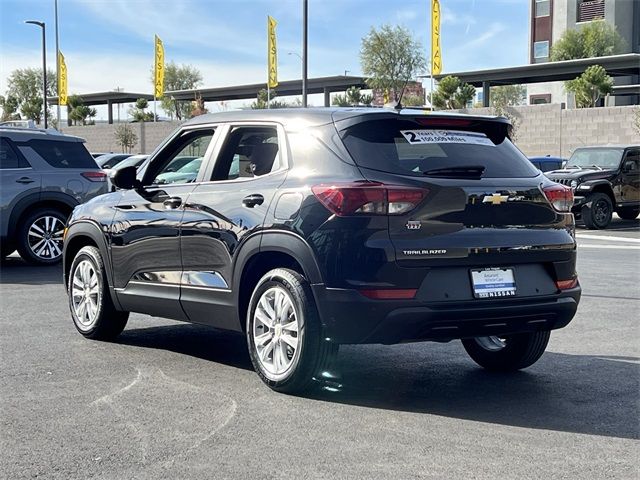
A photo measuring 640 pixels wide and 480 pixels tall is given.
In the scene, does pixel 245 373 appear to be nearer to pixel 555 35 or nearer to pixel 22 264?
pixel 22 264

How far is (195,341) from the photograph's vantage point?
7.45 metres

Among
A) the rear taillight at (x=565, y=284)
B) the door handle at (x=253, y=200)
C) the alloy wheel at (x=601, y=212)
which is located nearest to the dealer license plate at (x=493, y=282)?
the rear taillight at (x=565, y=284)

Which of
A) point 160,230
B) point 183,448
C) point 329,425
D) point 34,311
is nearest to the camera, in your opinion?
point 183,448

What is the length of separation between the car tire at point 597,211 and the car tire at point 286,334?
16.1 meters

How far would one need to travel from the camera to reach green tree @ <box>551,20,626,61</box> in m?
61.8

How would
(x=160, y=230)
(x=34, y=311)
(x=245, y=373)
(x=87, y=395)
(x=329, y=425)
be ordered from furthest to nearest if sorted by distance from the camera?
(x=34, y=311), (x=160, y=230), (x=245, y=373), (x=87, y=395), (x=329, y=425)

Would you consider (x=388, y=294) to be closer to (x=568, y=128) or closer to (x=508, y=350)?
(x=508, y=350)

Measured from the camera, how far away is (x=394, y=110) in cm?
560

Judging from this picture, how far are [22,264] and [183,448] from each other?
9.84m

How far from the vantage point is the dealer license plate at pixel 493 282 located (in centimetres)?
522

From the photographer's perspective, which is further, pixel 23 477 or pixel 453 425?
pixel 453 425

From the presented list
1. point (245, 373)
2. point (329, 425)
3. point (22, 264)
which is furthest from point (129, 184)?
point (22, 264)

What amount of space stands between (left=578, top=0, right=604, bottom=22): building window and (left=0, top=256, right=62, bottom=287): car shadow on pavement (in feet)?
197

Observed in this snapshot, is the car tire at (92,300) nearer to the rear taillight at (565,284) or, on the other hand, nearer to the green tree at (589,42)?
the rear taillight at (565,284)
